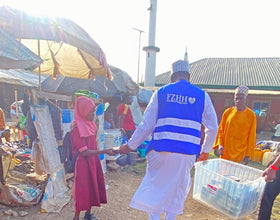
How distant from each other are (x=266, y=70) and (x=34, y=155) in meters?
19.0

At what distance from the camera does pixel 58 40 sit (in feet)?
9.95

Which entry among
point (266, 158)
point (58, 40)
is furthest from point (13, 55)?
point (266, 158)

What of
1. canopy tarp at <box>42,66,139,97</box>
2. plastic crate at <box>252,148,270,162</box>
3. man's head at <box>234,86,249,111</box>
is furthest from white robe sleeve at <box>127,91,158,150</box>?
plastic crate at <box>252,148,270,162</box>

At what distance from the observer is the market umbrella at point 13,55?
7.26 feet

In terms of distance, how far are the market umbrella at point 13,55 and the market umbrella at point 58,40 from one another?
0.48 meters

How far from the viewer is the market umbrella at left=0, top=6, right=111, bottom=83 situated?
2752 mm

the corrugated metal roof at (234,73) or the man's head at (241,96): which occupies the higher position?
the corrugated metal roof at (234,73)

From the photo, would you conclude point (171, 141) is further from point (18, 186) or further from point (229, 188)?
point (18, 186)

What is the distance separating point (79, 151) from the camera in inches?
91.7

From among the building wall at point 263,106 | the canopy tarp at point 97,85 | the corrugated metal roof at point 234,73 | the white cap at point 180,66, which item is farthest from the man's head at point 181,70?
the corrugated metal roof at point 234,73

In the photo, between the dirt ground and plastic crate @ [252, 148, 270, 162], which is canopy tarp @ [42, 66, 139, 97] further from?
plastic crate @ [252, 148, 270, 162]

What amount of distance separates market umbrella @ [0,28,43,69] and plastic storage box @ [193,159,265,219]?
3.06m

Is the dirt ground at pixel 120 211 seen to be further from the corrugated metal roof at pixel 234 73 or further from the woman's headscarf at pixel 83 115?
the corrugated metal roof at pixel 234 73

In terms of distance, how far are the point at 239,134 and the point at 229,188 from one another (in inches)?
37.7
